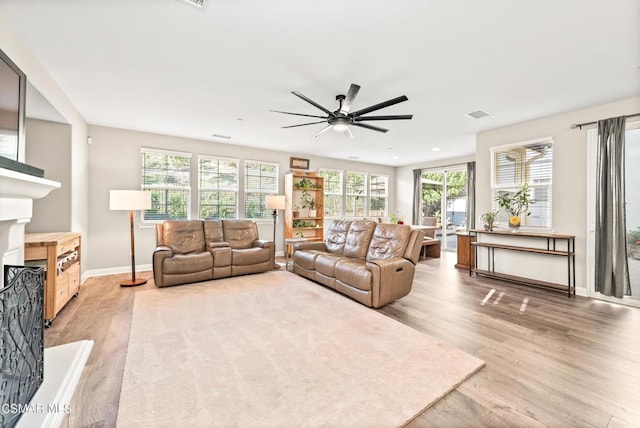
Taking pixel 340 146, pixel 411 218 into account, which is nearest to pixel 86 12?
pixel 340 146

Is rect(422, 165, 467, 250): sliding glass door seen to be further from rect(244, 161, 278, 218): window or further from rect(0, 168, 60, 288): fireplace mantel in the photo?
rect(0, 168, 60, 288): fireplace mantel

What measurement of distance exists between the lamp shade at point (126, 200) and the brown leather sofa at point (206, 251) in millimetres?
590

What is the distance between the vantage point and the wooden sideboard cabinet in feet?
9.27

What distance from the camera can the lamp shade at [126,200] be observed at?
4.15 meters

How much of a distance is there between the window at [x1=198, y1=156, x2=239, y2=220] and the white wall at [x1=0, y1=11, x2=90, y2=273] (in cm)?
195

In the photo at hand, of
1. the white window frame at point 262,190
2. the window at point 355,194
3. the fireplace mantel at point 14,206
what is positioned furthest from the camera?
the window at point 355,194

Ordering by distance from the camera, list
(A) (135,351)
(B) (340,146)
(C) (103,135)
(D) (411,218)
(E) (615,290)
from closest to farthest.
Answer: (A) (135,351) < (E) (615,290) < (C) (103,135) < (B) (340,146) < (D) (411,218)

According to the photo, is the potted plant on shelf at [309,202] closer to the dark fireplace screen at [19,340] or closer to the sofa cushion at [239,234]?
the sofa cushion at [239,234]

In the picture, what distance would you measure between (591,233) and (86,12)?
6168mm

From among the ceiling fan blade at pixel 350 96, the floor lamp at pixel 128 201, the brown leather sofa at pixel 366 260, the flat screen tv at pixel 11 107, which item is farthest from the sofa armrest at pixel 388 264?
the floor lamp at pixel 128 201

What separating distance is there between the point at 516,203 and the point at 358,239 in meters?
2.86

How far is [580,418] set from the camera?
162 centimetres

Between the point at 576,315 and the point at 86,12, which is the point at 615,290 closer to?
the point at 576,315

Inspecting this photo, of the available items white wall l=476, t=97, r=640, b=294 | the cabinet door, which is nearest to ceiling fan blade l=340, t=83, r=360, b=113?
white wall l=476, t=97, r=640, b=294
